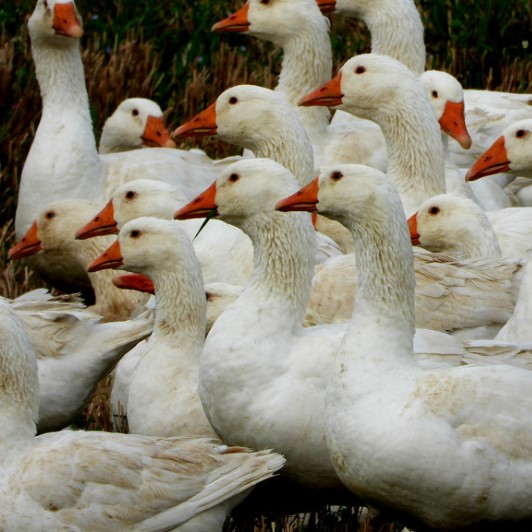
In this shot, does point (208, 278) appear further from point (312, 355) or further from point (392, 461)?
point (392, 461)

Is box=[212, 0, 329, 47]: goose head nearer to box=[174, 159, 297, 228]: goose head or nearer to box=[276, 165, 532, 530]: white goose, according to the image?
box=[174, 159, 297, 228]: goose head

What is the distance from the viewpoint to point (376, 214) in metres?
6.70

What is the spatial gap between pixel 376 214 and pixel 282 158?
2.39 metres

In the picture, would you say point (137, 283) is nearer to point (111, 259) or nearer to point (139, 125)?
point (111, 259)

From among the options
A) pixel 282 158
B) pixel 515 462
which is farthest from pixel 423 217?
pixel 515 462

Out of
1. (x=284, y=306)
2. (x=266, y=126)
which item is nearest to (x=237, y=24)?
(x=266, y=126)

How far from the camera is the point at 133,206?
29.9 ft

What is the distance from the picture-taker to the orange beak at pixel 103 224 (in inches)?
357

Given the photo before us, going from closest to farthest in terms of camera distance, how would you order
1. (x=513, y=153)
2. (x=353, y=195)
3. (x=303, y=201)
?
(x=353, y=195) → (x=303, y=201) → (x=513, y=153)

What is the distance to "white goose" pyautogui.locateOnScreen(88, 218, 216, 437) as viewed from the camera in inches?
295

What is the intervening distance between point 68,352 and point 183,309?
1.93 feet

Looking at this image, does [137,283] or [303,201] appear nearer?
[303,201]

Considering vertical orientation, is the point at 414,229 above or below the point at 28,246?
above

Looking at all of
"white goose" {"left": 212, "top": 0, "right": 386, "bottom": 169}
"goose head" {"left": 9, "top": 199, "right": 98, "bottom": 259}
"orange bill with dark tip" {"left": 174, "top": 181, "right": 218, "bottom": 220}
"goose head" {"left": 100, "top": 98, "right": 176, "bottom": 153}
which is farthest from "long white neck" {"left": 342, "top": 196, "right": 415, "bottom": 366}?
"goose head" {"left": 100, "top": 98, "right": 176, "bottom": 153}
